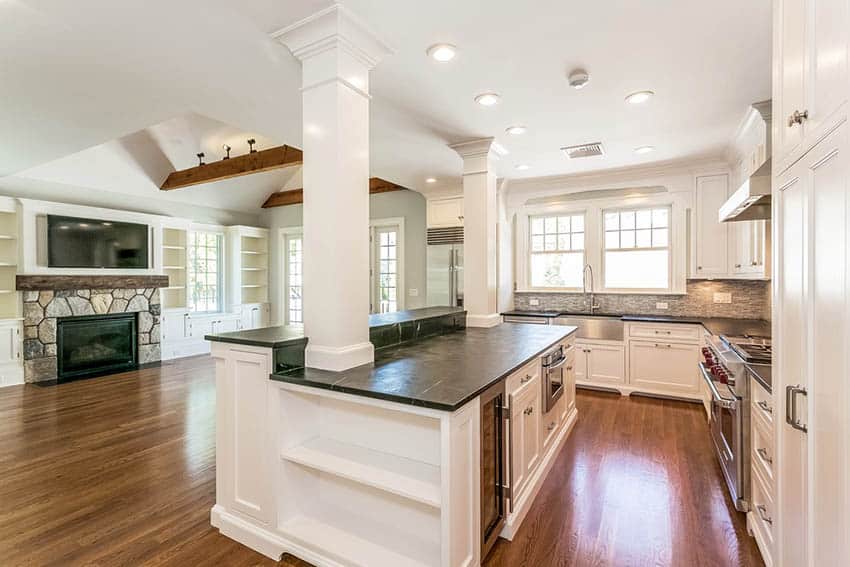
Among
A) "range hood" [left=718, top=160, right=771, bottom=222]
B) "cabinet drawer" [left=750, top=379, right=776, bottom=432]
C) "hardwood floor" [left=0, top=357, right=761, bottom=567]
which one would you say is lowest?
"hardwood floor" [left=0, top=357, right=761, bottom=567]

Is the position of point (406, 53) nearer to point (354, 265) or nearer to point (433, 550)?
point (354, 265)

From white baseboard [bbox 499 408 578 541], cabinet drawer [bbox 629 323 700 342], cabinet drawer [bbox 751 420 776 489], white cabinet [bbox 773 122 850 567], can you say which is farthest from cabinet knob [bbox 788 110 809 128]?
cabinet drawer [bbox 629 323 700 342]

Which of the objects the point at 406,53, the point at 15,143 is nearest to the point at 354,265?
the point at 406,53

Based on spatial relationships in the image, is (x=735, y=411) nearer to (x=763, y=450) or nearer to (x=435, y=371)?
(x=763, y=450)

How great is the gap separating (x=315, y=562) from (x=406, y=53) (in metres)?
2.67

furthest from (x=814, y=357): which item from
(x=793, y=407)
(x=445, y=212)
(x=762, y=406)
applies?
(x=445, y=212)

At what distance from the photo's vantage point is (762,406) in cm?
200

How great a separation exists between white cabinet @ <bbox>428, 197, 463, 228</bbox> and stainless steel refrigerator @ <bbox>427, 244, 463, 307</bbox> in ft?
1.01

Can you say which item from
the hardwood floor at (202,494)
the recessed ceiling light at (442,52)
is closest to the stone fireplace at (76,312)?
the hardwood floor at (202,494)

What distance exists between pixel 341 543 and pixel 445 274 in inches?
157

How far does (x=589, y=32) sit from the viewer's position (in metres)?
2.12

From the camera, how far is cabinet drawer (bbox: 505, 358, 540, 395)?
212 cm

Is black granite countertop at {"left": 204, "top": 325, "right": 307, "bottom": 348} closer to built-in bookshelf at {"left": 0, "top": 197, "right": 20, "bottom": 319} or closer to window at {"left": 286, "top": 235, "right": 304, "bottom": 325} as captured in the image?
built-in bookshelf at {"left": 0, "top": 197, "right": 20, "bottom": 319}

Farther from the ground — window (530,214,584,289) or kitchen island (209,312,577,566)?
window (530,214,584,289)
